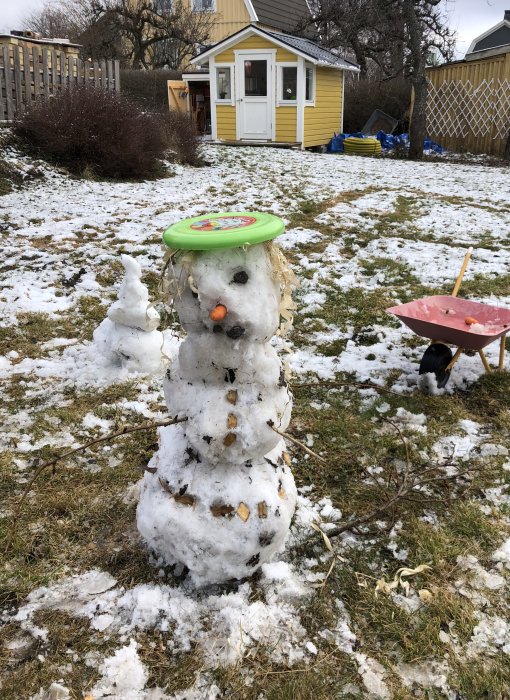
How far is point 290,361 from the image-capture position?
13.4 feet

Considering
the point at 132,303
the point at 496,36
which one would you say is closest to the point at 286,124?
the point at 132,303

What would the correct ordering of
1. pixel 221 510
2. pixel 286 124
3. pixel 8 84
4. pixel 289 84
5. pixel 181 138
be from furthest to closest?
pixel 286 124 < pixel 289 84 < pixel 181 138 < pixel 8 84 < pixel 221 510

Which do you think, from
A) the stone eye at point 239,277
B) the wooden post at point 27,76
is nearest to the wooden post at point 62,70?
the wooden post at point 27,76

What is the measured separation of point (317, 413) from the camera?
3422 millimetres

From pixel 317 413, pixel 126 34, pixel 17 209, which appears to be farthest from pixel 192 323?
pixel 126 34

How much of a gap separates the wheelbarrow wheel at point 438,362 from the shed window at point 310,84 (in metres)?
14.6

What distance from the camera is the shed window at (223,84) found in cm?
1620

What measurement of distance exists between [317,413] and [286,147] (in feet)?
47.7

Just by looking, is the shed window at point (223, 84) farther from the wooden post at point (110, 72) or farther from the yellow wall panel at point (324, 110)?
the wooden post at point (110, 72)

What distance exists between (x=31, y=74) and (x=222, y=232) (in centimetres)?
1148

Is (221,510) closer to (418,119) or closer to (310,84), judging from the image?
(418,119)

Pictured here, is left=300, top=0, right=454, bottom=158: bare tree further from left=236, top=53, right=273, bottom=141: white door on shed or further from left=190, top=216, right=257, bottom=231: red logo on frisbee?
left=190, top=216, right=257, bottom=231: red logo on frisbee

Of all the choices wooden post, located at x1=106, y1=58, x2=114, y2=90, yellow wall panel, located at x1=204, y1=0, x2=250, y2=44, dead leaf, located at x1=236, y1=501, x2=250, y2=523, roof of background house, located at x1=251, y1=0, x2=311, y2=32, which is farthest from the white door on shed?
dead leaf, located at x1=236, y1=501, x2=250, y2=523

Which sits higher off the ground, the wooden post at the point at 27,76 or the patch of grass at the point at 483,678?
the wooden post at the point at 27,76
